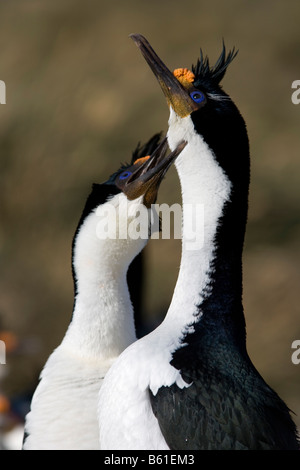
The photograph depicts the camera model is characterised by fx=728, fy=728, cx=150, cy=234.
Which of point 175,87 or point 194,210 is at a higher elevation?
point 175,87

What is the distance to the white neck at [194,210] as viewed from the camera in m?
1.29

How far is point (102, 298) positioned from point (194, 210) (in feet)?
1.28

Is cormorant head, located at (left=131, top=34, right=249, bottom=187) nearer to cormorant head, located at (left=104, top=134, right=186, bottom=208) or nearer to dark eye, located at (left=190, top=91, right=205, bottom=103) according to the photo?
dark eye, located at (left=190, top=91, right=205, bottom=103)

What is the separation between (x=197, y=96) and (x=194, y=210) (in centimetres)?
21

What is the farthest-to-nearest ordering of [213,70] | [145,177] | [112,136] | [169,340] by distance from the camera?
[112,136]
[145,177]
[213,70]
[169,340]

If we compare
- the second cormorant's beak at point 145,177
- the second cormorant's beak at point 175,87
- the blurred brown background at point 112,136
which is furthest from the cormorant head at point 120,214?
the blurred brown background at point 112,136

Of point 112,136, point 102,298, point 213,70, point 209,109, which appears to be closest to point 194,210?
point 209,109

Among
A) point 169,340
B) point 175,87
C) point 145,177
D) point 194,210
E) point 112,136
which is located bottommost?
point 169,340

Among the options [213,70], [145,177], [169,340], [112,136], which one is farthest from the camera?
[112,136]

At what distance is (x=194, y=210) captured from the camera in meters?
1.32

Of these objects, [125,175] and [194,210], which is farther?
[125,175]

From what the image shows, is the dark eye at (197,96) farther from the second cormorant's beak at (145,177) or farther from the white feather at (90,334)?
the white feather at (90,334)

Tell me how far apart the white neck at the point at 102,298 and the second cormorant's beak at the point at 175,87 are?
0.99ft

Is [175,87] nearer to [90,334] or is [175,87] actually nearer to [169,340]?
[169,340]
